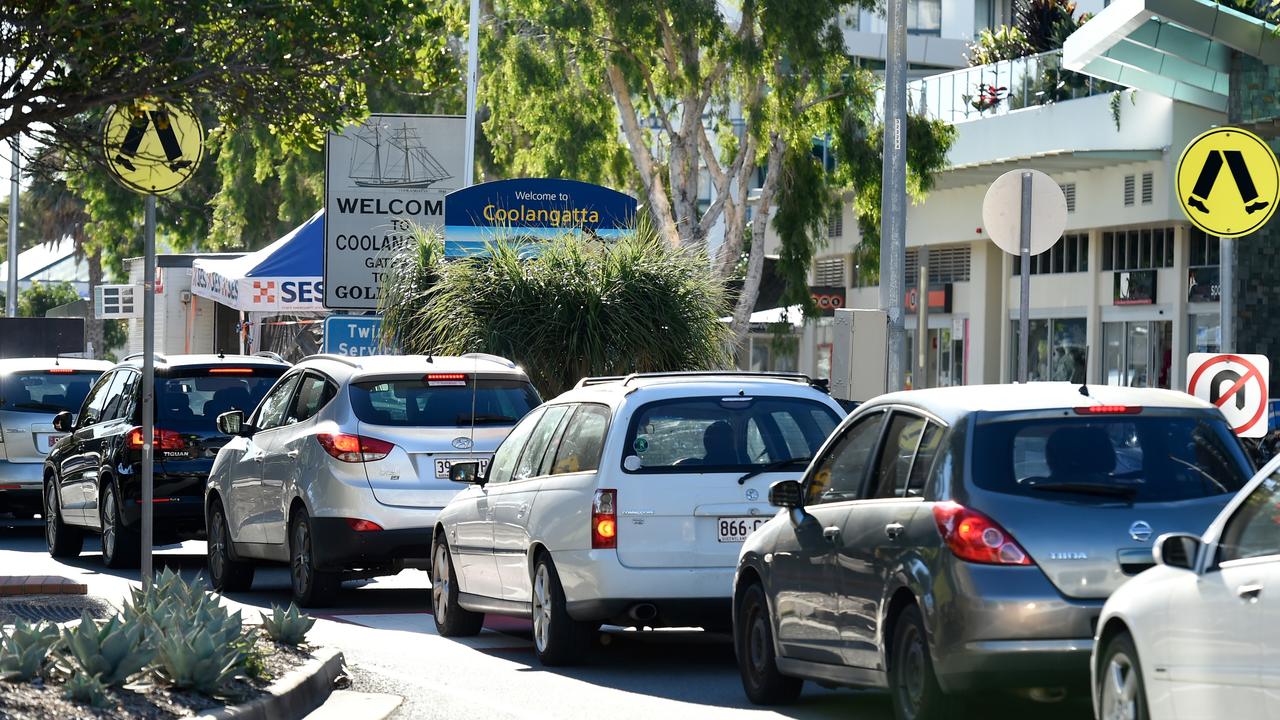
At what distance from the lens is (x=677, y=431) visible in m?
10.9

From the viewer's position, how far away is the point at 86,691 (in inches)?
321

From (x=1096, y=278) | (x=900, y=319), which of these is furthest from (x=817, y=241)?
(x=900, y=319)

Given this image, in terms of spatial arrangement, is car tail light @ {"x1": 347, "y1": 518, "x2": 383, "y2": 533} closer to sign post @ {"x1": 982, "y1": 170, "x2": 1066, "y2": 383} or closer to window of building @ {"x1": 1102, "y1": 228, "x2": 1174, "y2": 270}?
sign post @ {"x1": 982, "y1": 170, "x2": 1066, "y2": 383}

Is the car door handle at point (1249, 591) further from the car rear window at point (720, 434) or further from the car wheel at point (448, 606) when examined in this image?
the car wheel at point (448, 606)

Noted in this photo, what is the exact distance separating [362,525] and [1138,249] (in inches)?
1006

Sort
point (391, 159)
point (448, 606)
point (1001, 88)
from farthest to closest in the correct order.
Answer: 1. point (1001, 88)
2. point (391, 159)
3. point (448, 606)

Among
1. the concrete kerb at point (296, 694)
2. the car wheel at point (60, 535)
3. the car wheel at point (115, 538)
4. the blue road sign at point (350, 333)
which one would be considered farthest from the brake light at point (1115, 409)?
the blue road sign at point (350, 333)

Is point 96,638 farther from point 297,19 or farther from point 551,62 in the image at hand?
point 551,62

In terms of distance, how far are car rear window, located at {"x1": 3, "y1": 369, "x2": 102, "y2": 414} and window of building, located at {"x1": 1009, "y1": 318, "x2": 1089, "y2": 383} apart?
20.9m

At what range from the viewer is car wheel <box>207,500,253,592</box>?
15.8 m

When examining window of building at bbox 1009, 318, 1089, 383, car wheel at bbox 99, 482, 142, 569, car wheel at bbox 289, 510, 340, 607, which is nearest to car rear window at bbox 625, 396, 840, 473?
car wheel at bbox 289, 510, 340, 607

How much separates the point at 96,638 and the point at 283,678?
1092 millimetres

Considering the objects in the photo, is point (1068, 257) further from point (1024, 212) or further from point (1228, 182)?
point (1228, 182)

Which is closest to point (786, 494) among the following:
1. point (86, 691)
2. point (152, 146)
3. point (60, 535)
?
point (86, 691)
